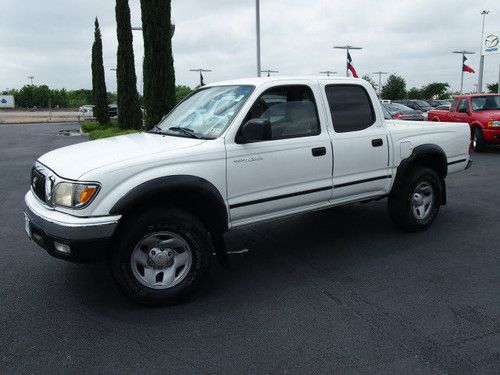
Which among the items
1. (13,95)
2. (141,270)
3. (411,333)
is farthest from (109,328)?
(13,95)

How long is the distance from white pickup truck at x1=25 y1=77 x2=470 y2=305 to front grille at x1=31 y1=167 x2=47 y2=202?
2 centimetres

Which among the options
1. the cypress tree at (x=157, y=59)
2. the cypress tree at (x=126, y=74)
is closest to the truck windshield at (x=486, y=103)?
the cypress tree at (x=157, y=59)

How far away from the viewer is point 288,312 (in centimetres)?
389

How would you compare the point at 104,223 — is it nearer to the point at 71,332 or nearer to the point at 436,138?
the point at 71,332

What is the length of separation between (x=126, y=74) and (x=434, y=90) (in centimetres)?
7043

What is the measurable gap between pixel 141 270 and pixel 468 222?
4.56 metres

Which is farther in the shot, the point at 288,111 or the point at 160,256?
the point at 288,111

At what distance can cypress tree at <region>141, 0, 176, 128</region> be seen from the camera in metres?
14.5

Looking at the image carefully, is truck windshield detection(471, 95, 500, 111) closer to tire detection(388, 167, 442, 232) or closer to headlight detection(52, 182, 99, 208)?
tire detection(388, 167, 442, 232)

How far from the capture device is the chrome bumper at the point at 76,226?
3615 mm

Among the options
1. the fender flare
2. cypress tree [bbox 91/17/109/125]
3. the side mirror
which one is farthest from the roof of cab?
cypress tree [bbox 91/17/109/125]

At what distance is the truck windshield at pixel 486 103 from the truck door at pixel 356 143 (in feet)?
35.0

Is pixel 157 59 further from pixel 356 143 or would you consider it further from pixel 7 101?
pixel 7 101

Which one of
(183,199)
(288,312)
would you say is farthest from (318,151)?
(288,312)
